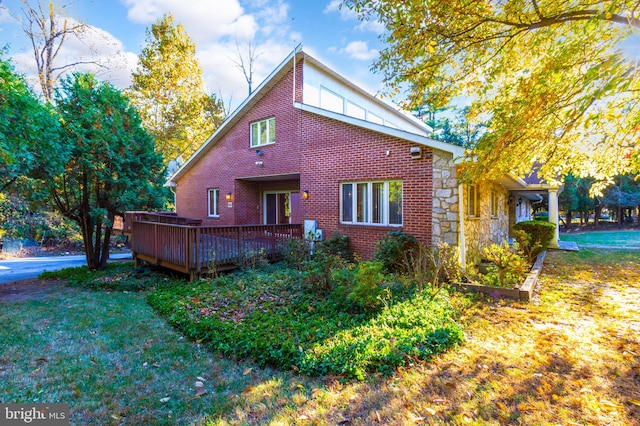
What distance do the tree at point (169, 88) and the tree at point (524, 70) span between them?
19367 millimetres

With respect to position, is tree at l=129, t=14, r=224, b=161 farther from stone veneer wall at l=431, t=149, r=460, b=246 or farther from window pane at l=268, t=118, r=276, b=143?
stone veneer wall at l=431, t=149, r=460, b=246

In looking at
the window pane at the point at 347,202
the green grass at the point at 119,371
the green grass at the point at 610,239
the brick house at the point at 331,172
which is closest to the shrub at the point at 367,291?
the green grass at the point at 119,371

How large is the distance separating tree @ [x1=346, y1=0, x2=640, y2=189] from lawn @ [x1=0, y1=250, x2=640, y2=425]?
3.10 metres

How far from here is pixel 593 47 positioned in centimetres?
584

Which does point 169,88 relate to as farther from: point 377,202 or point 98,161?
point 377,202

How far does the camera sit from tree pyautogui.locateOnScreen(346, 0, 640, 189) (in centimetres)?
523

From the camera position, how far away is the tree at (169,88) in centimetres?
2169

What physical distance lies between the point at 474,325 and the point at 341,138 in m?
6.38

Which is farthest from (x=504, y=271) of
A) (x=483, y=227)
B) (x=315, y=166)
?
(x=315, y=166)

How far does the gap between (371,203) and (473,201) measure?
289 centimetres

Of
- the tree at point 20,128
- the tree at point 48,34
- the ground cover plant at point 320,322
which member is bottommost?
the ground cover plant at point 320,322

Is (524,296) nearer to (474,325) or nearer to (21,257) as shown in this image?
(474,325)

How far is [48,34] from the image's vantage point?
18.0 m

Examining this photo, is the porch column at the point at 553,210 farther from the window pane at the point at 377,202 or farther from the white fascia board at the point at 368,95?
the window pane at the point at 377,202
